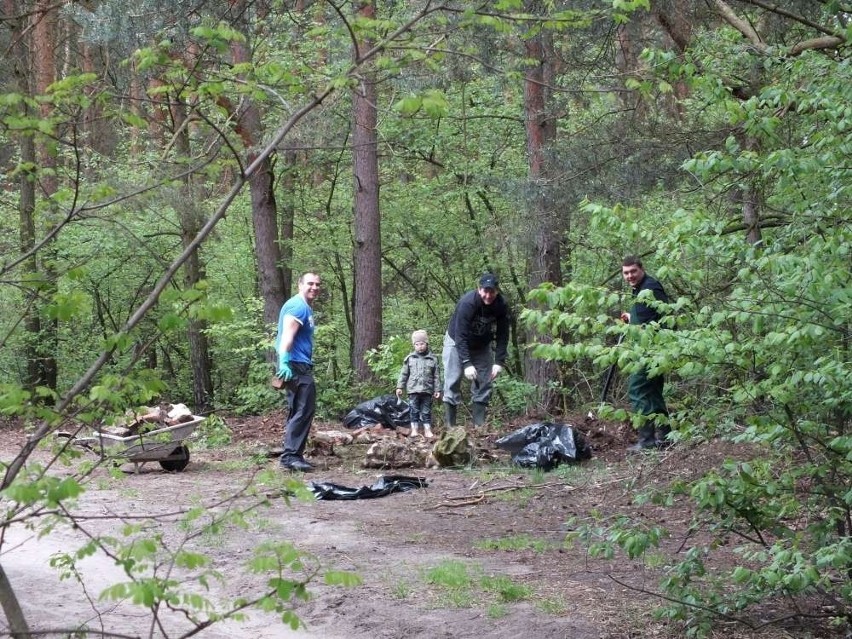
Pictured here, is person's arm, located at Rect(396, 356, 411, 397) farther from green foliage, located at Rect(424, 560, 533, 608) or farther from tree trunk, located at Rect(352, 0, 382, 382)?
green foliage, located at Rect(424, 560, 533, 608)

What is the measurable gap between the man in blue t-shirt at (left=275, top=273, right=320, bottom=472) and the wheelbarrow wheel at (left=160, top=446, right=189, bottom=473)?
130cm

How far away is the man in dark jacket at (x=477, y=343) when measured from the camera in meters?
11.4

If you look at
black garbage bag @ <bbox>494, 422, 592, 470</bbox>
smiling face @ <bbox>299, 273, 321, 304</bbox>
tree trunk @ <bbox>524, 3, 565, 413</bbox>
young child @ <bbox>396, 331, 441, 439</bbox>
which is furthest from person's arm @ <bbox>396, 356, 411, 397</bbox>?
smiling face @ <bbox>299, 273, 321, 304</bbox>

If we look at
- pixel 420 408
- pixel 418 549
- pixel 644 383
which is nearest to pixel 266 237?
pixel 420 408

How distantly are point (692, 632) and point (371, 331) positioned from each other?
42.5 feet

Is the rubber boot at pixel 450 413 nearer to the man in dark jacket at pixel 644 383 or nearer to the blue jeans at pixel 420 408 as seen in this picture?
the blue jeans at pixel 420 408

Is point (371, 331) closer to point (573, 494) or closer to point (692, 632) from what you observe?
point (573, 494)

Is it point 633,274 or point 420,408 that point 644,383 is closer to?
point 633,274

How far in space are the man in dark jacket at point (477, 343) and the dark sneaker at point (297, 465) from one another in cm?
233

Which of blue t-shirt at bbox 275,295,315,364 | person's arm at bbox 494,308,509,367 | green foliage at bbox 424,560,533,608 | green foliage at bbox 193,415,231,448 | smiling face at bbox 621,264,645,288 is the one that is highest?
smiling face at bbox 621,264,645,288

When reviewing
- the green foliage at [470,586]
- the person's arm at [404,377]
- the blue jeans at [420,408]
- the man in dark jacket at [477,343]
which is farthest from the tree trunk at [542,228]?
the green foliage at [470,586]

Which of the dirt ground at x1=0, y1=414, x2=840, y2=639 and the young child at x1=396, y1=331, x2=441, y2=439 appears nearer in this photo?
the dirt ground at x1=0, y1=414, x2=840, y2=639

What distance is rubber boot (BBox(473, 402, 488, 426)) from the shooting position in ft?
39.5

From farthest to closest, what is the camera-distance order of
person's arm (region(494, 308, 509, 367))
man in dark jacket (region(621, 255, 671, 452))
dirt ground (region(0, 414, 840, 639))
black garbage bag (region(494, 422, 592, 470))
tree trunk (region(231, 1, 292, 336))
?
tree trunk (region(231, 1, 292, 336))
person's arm (region(494, 308, 509, 367))
black garbage bag (region(494, 422, 592, 470))
man in dark jacket (region(621, 255, 671, 452))
dirt ground (region(0, 414, 840, 639))
